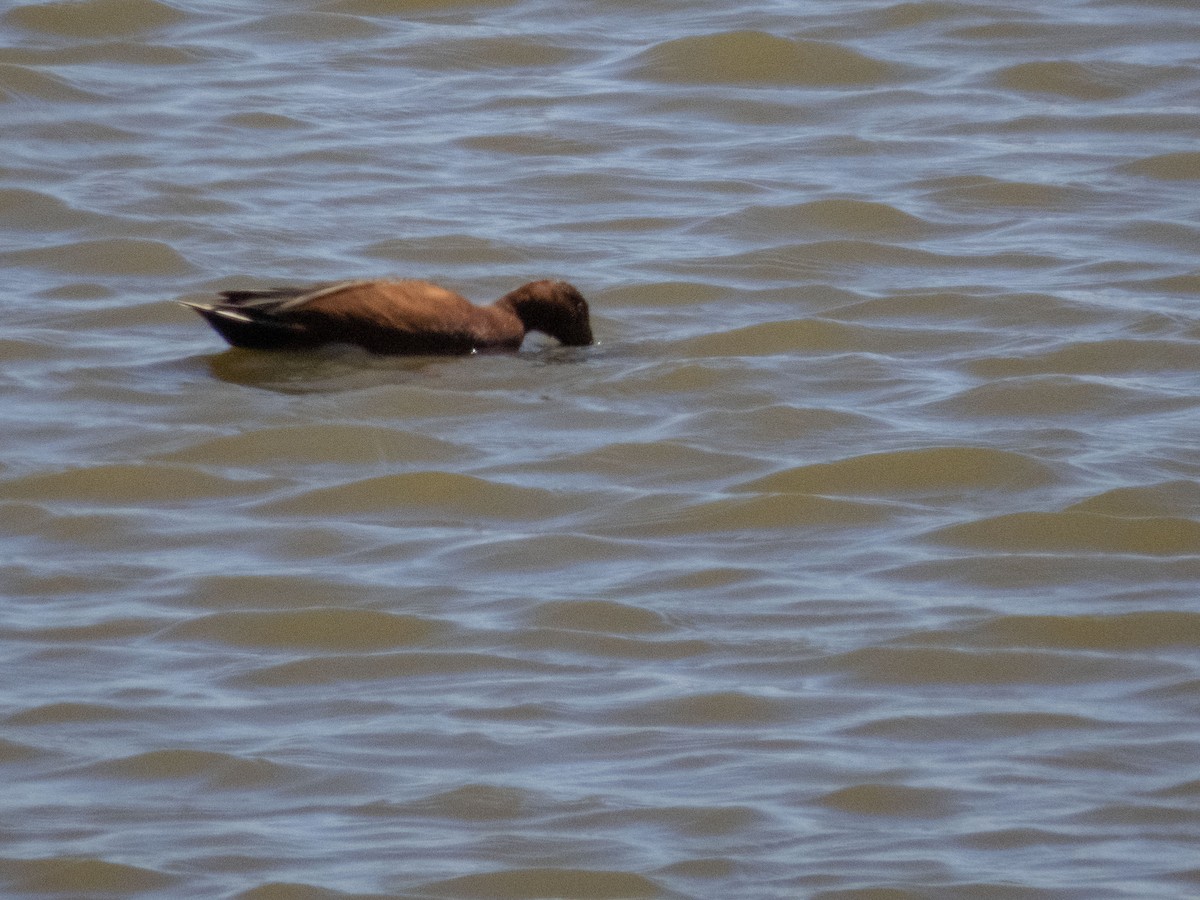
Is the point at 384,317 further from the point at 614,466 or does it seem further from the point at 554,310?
the point at 614,466

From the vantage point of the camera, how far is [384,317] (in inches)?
319

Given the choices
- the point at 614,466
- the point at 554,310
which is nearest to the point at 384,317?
the point at 554,310

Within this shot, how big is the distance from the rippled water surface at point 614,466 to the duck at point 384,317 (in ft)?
0.35

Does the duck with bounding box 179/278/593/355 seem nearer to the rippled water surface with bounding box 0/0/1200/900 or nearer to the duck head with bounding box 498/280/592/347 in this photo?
the duck head with bounding box 498/280/592/347

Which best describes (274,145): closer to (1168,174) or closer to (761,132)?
(761,132)

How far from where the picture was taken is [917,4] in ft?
41.8

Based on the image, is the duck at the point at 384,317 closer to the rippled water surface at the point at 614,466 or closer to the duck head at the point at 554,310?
the duck head at the point at 554,310

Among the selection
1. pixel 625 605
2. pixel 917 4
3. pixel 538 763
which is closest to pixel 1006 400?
pixel 625 605

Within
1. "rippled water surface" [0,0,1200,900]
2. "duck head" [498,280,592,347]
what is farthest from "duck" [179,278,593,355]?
"rippled water surface" [0,0,1200,900]

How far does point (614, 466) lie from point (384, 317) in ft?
3.95

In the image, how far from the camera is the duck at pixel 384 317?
8055mm

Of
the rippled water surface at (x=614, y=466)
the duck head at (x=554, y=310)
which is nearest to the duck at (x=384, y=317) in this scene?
the duck head at (x=554, y=310)

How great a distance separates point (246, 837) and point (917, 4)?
8.60 meters

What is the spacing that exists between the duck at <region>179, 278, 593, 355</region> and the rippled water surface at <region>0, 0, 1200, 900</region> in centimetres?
11
